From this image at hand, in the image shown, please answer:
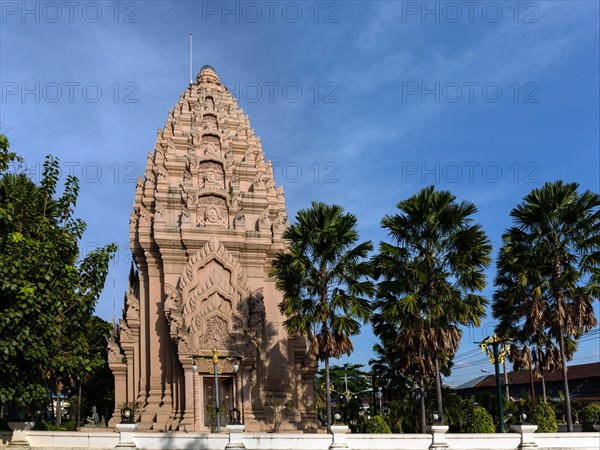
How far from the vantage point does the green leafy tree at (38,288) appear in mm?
18031

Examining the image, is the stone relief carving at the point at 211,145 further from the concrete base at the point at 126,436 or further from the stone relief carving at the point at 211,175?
the concrete base at the point at 126,436

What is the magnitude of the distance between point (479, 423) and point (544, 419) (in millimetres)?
3239

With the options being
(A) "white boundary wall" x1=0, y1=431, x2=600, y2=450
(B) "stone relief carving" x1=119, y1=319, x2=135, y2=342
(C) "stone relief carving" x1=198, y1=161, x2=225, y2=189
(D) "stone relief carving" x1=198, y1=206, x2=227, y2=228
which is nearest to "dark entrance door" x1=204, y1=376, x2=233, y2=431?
(B) "stone relief carving" x1=119, y1=319, x2=135, y2=342

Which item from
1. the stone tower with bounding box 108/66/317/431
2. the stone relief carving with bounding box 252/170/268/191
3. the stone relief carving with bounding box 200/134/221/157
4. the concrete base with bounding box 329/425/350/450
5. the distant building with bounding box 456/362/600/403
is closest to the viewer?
the concrete base with bounding box 329/425/350/450

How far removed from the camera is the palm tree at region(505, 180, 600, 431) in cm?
2562

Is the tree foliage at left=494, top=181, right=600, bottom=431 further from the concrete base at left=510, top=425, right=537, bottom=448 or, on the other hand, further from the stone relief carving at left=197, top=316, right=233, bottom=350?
the stone relief carving at left=197, top=316, right=233, bottom=350

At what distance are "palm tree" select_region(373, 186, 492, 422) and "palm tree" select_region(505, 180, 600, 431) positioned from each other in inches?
122

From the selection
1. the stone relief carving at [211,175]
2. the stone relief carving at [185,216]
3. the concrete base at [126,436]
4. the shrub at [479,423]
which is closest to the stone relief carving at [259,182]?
the stone relief carving at [211,175]

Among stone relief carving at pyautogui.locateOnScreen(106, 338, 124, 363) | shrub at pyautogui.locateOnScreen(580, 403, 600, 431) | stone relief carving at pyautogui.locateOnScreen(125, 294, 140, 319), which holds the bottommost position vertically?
shrub at pyautogui.locateOnScreen(580, 403, 600, 431)

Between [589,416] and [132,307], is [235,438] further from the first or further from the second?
[589,416]

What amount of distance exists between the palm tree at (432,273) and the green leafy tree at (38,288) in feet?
35.7

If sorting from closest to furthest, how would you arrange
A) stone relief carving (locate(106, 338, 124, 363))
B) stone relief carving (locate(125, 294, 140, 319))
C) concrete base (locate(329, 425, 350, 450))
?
concrete base (locate(329, 425, 350, 450))
stone relief carving (locate(106, 338, 124, 363))
stone relief carving (locate(125, 294, 140, 319))

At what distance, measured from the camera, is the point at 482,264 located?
81.9 ft

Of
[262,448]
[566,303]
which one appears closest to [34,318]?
[262,448]
